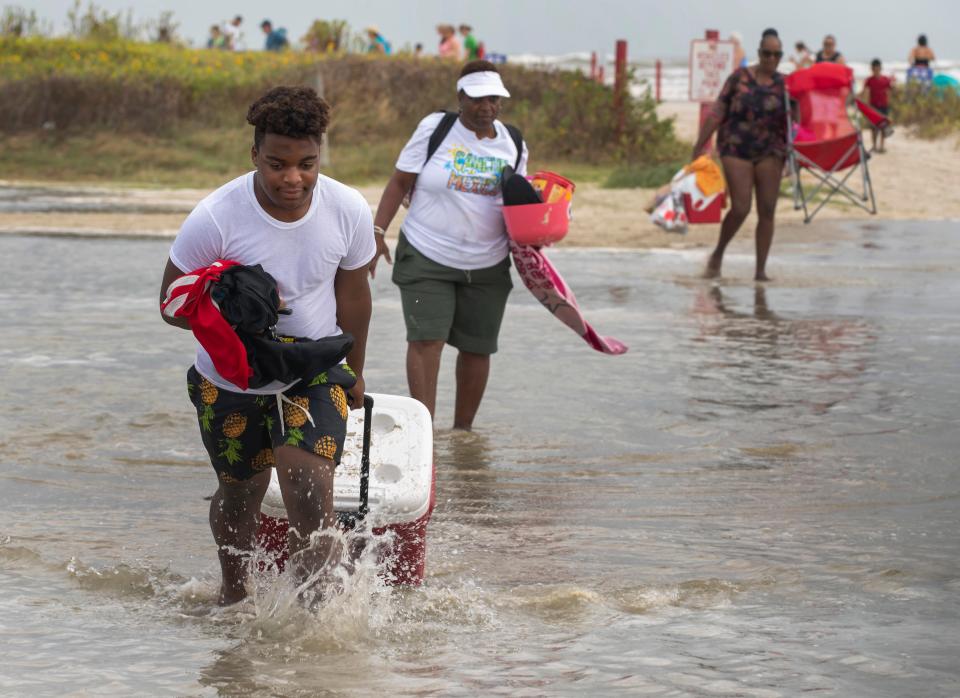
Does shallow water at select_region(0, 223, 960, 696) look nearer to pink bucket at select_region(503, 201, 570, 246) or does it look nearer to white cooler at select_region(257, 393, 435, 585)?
white cooler at select_region(257, 393, 435, 585)

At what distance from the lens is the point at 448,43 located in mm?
33031

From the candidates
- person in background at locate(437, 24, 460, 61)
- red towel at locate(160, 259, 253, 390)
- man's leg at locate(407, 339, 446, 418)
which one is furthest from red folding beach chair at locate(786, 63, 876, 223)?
person in background at locate(437, 24, 460, 61)

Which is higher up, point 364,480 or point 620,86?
point 620,86

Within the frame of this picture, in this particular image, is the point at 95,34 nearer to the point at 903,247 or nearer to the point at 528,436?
the point at 903,247

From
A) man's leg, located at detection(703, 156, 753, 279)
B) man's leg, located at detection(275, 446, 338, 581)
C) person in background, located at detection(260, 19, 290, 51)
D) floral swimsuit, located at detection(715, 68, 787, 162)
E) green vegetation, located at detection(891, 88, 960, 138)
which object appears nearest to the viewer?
man's leg, located at detection(275, 446, 338, 581)

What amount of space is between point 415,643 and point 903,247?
1239 cm

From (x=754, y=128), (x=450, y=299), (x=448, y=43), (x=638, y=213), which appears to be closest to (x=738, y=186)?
(x=754, y=128)

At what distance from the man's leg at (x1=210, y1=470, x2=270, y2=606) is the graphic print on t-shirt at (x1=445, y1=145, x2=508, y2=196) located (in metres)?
2.50

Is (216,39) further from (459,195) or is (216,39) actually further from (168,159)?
(459,195)

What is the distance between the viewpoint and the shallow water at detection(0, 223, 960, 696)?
427 centimetres

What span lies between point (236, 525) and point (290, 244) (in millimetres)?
901

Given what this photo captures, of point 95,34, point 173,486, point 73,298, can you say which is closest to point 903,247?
point 73,298

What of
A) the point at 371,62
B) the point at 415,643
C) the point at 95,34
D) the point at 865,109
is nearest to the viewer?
the point at 415,643

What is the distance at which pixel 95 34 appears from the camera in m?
35.0
